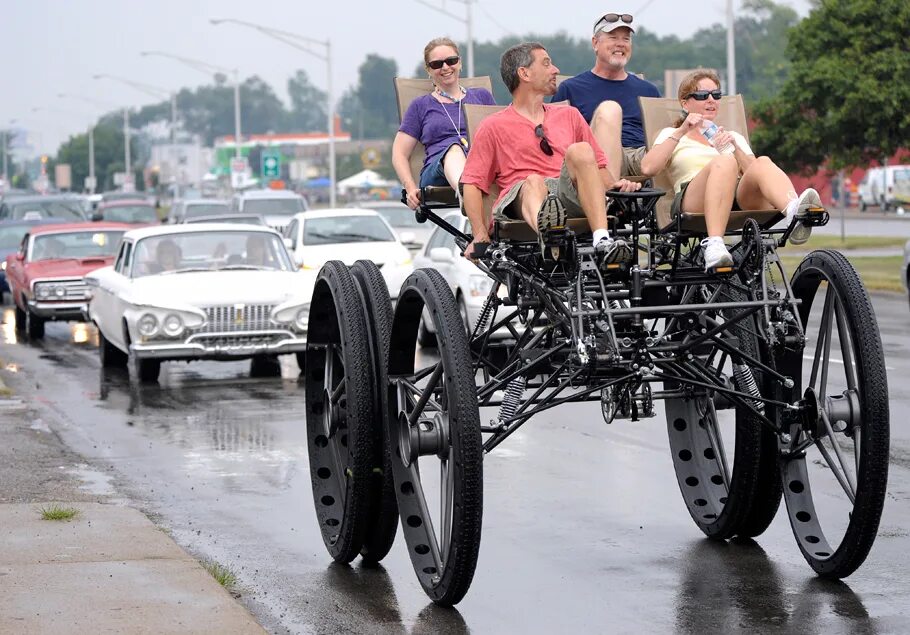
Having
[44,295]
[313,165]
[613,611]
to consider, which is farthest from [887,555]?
[313,165]

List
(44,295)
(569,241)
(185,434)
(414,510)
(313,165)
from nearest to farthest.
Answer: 1. (569,241)
2. (414,510)
3. (185,434)
4. (44,295)
5. (313,165)

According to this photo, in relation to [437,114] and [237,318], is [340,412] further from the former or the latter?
[237,318]

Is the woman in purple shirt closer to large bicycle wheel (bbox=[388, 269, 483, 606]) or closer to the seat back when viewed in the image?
the seat back

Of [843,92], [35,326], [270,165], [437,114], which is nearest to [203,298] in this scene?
[437,114]

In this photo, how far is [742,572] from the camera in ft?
24.8

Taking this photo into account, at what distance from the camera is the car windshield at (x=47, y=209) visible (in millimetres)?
39562

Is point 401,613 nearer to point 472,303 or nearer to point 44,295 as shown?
point 472,303

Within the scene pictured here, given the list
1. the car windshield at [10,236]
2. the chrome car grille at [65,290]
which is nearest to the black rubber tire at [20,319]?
the chrome car grille at [65,290]

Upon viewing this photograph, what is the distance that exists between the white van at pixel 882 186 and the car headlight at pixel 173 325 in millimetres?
54929

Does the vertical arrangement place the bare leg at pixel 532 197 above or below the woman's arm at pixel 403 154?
below

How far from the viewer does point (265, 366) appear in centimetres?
1789

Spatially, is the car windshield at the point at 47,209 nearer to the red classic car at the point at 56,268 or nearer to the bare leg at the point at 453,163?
the red classic car at the point at 56,268

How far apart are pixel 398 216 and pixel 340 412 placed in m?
24.1

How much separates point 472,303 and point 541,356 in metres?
11.7
